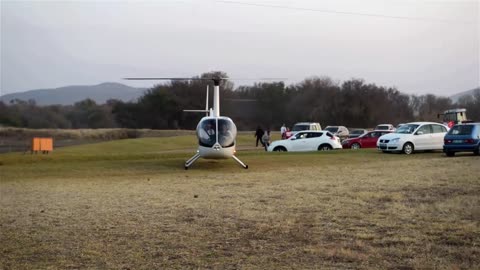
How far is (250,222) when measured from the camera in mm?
9352

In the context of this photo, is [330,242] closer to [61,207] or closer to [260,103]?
[61,207]

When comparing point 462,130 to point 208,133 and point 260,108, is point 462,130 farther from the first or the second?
point 260,108

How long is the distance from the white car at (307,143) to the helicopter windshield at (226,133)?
33.6 ft

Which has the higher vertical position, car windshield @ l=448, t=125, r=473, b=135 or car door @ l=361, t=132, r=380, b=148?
car windshield @ l=448, t=125, r=473, b=135

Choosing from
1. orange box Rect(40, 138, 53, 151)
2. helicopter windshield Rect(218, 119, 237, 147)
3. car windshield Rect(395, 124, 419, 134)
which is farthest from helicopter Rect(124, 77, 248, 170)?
orange box Rect(40, 138, 53, 151)

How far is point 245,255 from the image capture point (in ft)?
23.2

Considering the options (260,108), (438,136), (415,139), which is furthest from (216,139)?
(260,108)

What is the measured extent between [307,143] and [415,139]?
22.7 ft

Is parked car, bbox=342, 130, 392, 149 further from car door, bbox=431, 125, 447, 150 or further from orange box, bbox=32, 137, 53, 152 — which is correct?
A: orange box, bbox=32, 137, 53, 152

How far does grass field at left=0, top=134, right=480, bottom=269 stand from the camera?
689cm

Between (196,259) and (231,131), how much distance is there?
17.2m

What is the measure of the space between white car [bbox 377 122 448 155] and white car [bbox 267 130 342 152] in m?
4.62

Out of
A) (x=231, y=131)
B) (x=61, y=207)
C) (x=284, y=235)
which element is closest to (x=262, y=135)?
(x=231, y=131)

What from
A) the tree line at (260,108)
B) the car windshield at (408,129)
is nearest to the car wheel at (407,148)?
the car windshield at (408,129)
